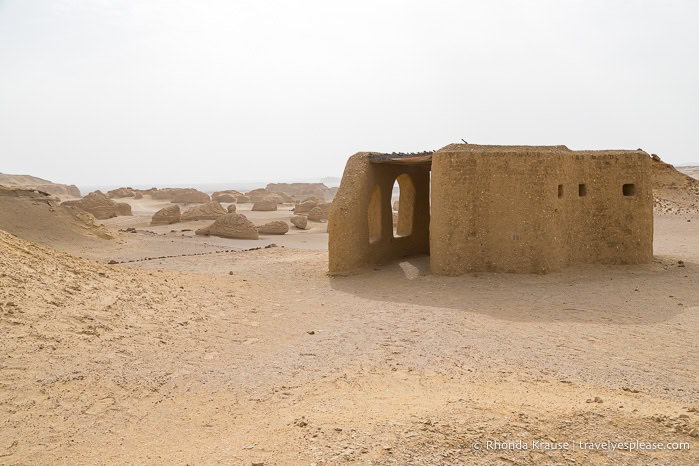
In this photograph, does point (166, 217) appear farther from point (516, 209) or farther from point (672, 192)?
point (672, 192)

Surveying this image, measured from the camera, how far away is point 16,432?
4.21m

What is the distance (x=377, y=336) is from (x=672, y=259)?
28.4 ft

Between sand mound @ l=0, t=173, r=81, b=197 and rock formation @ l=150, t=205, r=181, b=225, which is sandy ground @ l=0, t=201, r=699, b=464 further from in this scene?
sand mound @ l=0, t=173, r=81, b=197

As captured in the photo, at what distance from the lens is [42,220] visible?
17266 mm

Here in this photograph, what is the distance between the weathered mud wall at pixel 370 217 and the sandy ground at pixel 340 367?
46.9 inches

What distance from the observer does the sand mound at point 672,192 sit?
982 inches

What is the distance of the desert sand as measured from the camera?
13.1 feet

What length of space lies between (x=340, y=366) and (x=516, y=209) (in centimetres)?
591

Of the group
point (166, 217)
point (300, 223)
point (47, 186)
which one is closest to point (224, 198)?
point (166, 217)

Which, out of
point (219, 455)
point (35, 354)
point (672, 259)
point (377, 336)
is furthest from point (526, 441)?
point (672, 259)

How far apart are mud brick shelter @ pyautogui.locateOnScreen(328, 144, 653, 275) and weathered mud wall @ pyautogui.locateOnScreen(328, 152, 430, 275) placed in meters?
0.03

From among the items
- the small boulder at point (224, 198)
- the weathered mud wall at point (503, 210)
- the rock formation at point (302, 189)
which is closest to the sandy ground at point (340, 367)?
the weathered mud wall at point (503, 210)

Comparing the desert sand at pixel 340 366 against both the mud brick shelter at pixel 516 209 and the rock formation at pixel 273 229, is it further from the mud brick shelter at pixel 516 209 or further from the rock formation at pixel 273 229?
the rock formation at pixel 273 229

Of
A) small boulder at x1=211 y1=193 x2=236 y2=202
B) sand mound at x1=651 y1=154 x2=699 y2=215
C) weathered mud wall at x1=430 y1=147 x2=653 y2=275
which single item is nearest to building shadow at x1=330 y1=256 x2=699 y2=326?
weathered mud wall at x1=430 y1=147 x2=653 y2=275
